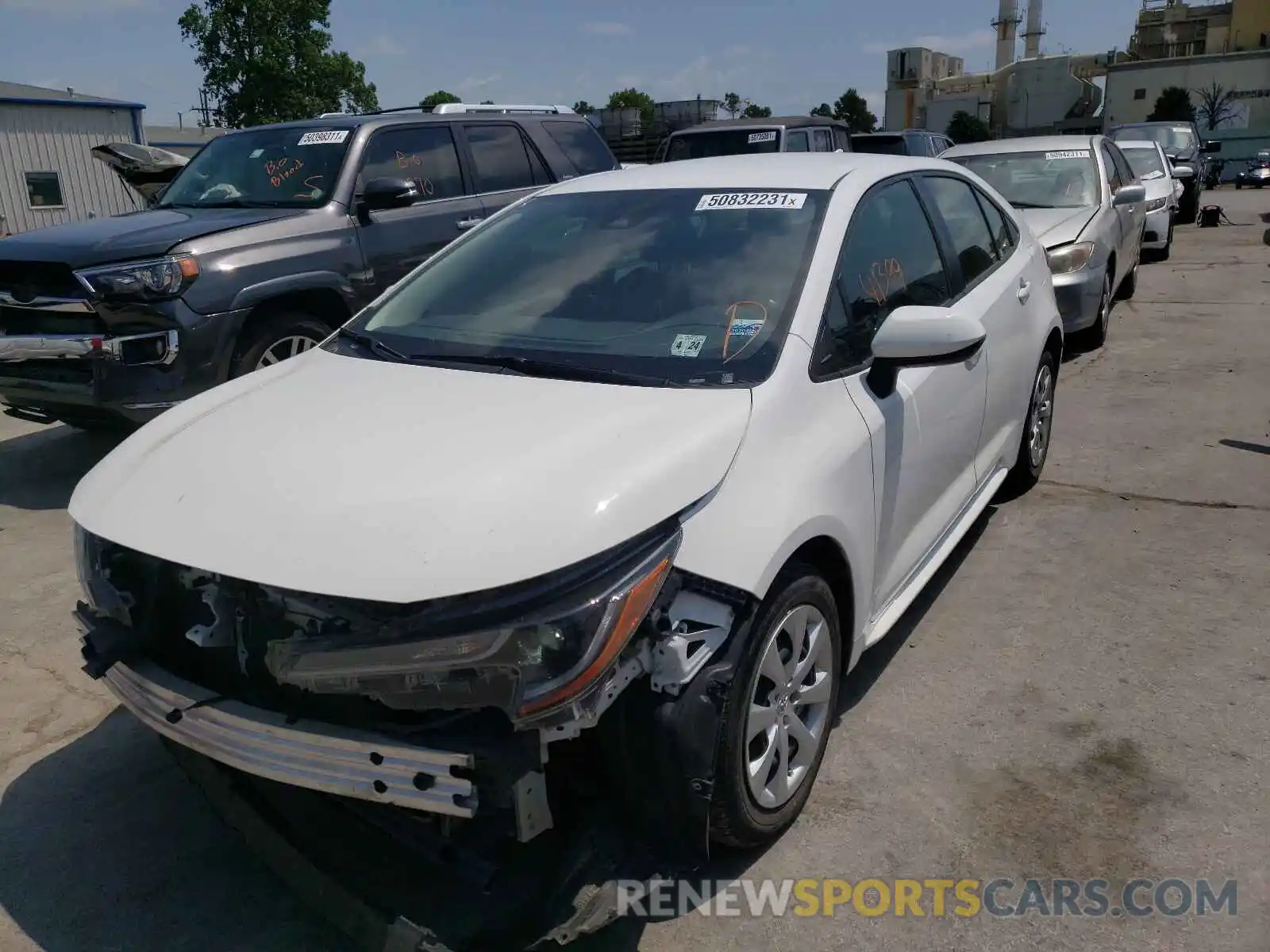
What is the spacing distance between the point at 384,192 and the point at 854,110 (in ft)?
351

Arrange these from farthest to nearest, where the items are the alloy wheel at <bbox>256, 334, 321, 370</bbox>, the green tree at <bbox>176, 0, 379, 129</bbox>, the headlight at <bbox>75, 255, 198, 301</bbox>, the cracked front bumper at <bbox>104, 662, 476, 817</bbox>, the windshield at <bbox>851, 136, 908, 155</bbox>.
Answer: the green tree at <bbox>176, 0, 379, 129</bbox> → the windshield at <bbox>851, 136, 908, 155</bbox> → the alloy wheel at <bbox>256, 334, 321, 370</bbox> → the headlight at <bbox>75, 255, 198, 301</bbox> → the cracked front bumper at <bbox>104, 662, 476, 817</bbox>

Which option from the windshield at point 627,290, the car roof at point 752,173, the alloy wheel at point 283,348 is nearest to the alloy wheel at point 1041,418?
the car roof at point 752,173

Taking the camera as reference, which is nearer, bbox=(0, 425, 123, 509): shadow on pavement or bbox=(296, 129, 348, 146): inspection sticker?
bbox=(0, 425, 123, 509): shadow on pavement

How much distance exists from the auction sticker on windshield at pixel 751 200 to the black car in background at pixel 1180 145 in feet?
61.9

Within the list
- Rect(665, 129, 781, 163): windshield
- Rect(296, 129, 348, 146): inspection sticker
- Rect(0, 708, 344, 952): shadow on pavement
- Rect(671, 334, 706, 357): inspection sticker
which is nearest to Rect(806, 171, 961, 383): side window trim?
Rect(671, 334, 706, 357): inspection sticker

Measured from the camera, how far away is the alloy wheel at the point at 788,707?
2486 mm

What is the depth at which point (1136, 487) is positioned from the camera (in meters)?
5.33

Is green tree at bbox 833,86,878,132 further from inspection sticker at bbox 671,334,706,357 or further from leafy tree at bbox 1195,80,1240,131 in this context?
inspection sticker at bbox 671,334,706,357

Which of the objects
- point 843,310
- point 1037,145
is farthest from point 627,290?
point 1037,145

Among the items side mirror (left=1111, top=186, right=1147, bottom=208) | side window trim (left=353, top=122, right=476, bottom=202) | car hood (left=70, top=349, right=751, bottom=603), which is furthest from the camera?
side mirror (left=1111, top=186, right=1147, bottom=208)

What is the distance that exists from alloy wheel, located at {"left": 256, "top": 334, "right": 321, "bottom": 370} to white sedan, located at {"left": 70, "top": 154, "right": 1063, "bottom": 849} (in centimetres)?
240

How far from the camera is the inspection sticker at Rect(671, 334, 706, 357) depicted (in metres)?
2.84

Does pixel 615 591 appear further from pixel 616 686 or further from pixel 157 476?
pixel 157 476

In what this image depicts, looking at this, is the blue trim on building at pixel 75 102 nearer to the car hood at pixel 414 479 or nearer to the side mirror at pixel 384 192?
the side mirror at pixel 384 192
